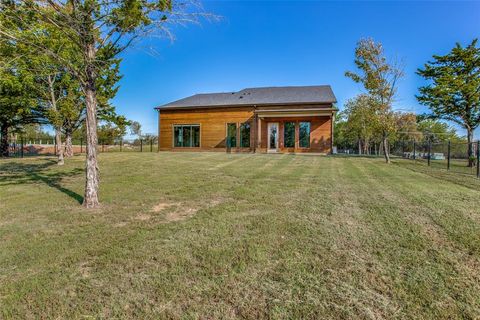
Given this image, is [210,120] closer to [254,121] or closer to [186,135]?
[186,135]

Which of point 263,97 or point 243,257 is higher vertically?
point 263,97

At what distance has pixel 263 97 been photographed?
2112cm

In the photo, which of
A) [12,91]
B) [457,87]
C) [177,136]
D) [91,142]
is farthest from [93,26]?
[457,87]

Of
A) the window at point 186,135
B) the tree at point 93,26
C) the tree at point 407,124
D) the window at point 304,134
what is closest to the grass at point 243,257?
the tree at point 93,26

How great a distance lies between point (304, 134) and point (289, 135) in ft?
3.72

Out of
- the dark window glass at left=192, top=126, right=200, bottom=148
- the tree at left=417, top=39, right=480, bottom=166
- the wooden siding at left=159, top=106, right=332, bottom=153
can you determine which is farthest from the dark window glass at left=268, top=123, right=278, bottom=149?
the tree at left=417, top=39, right=480, bottom=166

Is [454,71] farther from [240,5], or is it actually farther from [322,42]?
[240,5]

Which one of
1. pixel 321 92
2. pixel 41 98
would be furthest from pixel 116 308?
pixel 321 92

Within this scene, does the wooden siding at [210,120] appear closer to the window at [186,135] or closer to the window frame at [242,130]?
the window frame at [242,130]

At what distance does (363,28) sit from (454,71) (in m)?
6.33

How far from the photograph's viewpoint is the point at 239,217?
14.1 ft

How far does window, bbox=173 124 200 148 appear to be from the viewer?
2170 centimetres

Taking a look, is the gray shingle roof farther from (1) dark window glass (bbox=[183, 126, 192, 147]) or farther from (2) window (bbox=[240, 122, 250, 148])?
(1) dark window glass (bbox=[183, 126, 192, 147])

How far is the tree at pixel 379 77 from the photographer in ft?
46.3
